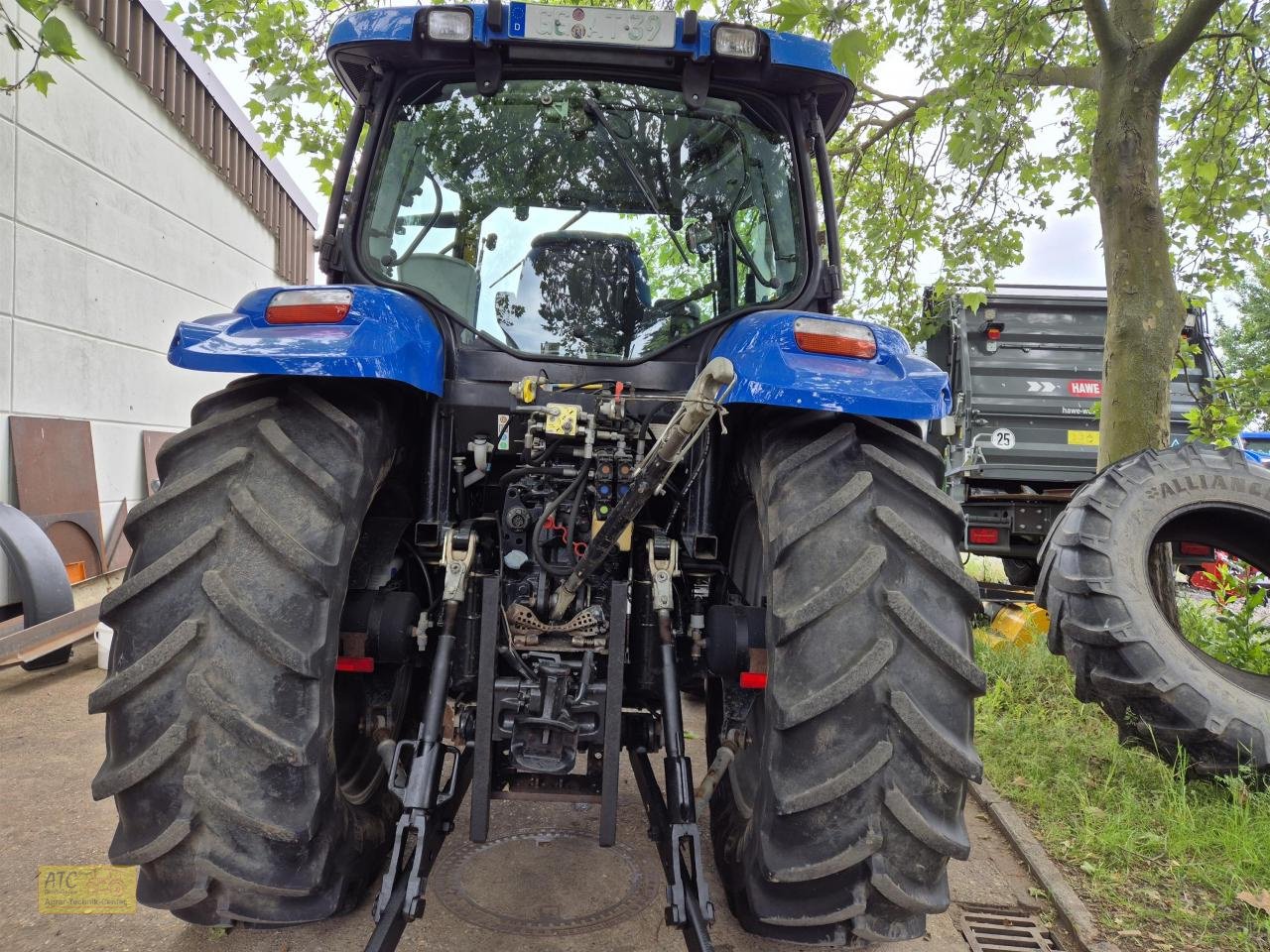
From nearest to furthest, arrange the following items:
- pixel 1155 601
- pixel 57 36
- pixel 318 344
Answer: pixel 318 344 → pixel 57 36 → pixel 1155 601

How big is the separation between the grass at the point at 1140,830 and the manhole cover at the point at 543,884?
1464mm

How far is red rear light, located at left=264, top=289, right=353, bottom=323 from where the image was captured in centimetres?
202

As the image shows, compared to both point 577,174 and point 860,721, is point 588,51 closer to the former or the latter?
point 577,174

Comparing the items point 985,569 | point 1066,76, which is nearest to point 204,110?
point 1066,76

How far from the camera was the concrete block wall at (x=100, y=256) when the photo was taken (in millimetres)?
5758

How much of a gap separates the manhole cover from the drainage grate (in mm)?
958

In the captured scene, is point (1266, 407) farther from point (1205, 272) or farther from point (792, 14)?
point (792, 14)

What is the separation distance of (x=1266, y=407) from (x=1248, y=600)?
4.75 ft

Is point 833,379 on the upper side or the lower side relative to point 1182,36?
lower

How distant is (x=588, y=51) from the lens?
102 inches

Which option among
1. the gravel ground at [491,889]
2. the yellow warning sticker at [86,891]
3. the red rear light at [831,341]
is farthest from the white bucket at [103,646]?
the red rear light at [831,341]

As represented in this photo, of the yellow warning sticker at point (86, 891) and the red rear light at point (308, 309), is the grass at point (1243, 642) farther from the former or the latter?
the yellow warning sticker at point (86, 891)

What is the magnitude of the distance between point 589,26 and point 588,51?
0.11 m

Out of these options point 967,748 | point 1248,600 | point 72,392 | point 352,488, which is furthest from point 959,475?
point 72,392
